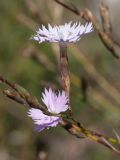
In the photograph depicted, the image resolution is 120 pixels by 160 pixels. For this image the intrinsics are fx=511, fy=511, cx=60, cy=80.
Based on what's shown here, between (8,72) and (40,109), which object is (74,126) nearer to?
(40,109)

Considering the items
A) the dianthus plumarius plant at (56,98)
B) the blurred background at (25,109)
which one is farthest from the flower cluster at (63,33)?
the blurred background at (25,109)

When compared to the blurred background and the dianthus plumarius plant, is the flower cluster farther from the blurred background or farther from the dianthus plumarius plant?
the blurred background

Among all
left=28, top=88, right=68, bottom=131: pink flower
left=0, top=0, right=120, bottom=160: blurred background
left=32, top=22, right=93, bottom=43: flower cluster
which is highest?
left=0, top=0, right=120, bottom=160: blurred background

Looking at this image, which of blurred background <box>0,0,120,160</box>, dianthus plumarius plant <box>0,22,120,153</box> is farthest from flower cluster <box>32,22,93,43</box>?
blurred background <box>0,0,120,160</box>

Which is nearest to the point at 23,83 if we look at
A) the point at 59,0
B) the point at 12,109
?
the point at 12,109

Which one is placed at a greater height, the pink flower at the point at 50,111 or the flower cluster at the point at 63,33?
the flower cluster at the point at 63,33

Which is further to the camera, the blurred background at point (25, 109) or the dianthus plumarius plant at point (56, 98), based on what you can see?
the blurred background at point (25, 109)

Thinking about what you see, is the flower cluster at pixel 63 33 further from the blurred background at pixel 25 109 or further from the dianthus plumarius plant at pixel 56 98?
the blurred background at pixel 25 109

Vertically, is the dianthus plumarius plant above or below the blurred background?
below
